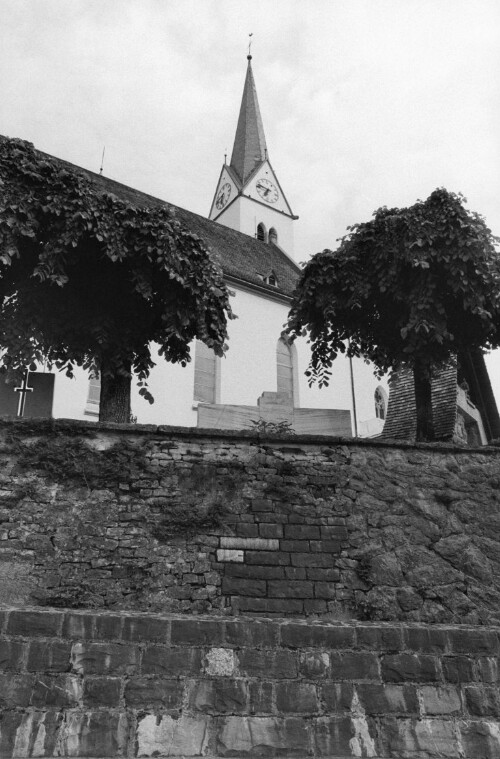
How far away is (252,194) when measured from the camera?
1411 inches

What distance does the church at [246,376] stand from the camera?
9.23m

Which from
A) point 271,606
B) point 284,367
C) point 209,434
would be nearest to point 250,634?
point 271,606

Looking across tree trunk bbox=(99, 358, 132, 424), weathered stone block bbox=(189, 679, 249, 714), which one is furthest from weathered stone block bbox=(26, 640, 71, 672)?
tree trunk bbox=(99, 358, 132, 424)

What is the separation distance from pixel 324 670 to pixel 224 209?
3398 centimetres

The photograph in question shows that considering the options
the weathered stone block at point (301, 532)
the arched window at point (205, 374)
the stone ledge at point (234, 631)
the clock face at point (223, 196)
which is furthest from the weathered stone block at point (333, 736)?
the clock face at point (223, 196)

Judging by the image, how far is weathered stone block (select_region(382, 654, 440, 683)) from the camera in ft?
14.0

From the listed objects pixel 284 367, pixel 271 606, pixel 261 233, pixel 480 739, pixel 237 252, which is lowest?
pixel 480 739

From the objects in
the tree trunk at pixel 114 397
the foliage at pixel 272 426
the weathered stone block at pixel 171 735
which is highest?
the tree trunk at pixel 114 397

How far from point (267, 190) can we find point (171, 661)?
35.5m

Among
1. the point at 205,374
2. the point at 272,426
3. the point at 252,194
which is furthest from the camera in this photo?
the point at 252,194

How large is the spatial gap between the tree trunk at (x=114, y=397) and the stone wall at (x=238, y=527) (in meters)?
1.84

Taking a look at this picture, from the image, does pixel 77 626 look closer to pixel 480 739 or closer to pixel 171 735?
pixel 171 735

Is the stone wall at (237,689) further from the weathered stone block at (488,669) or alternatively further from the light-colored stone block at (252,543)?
the light-colored stone block at (252,543)

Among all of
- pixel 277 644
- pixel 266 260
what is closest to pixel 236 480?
pixel 277 644
